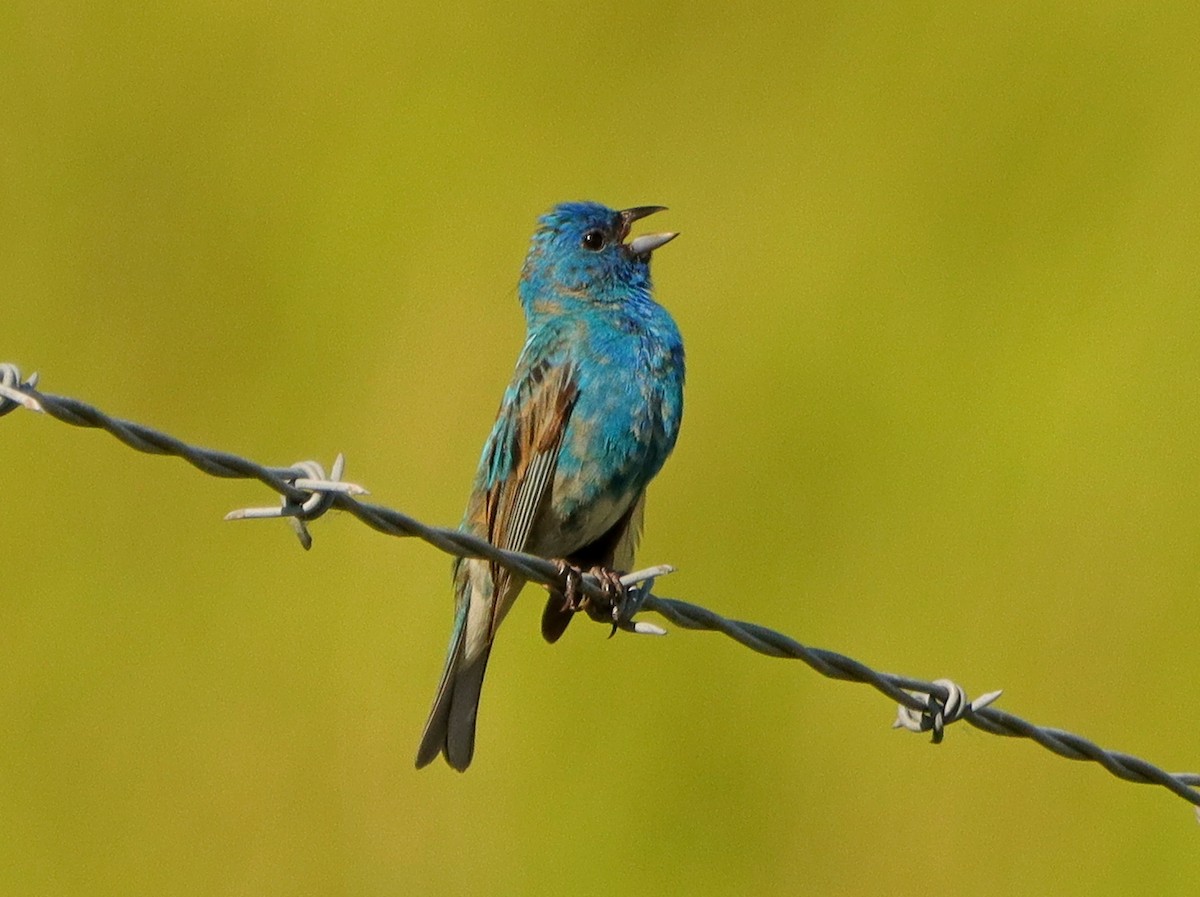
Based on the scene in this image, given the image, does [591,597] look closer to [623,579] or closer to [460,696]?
[623,579]

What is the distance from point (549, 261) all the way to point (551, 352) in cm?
76

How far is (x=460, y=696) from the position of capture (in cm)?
509

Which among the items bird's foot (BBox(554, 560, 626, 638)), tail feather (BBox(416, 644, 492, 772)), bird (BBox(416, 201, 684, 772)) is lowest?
tail feather (BBox(416, 644, 492, 772))

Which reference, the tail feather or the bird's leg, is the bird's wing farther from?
the bird's leg

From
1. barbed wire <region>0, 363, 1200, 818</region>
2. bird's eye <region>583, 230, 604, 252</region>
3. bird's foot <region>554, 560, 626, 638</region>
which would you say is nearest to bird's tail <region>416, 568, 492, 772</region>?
bird's foot <region>554, 560, 626, 638</region>

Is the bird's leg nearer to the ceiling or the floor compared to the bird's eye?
nearer to the floor

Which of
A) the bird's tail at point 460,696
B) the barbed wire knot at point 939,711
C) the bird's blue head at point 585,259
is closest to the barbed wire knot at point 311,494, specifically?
the barbed wire knot at point 939,711

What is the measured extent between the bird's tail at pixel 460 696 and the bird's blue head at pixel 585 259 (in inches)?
44.1

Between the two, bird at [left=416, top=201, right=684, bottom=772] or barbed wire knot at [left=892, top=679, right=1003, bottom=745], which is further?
bird at [left=416, top=201, right=684, bottom=772]

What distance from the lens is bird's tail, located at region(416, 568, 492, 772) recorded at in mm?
5051

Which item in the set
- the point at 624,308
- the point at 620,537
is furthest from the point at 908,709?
the point at 624,308

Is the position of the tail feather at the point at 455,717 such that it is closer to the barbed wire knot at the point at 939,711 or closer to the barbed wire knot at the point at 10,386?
the barbed wire knot at the point at 939,711

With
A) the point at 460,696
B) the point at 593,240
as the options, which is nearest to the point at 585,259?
the point at 593,240

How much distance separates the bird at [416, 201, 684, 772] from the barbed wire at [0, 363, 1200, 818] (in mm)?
773
